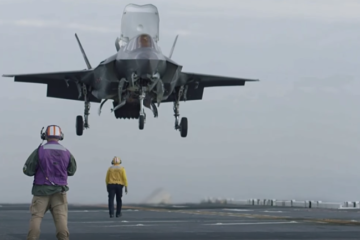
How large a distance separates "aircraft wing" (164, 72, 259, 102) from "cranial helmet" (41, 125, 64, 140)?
20.1m

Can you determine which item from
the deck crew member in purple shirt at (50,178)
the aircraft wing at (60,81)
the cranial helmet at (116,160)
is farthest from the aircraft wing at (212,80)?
the deck crew member in purple shirt at (50,178)

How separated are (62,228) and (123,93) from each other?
17139mm

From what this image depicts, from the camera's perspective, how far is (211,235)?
14406 millimetres

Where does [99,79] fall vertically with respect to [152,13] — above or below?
below

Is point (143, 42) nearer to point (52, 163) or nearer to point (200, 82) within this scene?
point (200, 82)

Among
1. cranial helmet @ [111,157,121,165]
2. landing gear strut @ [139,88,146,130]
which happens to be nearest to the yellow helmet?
cranial helmet @ [111,157,121,165]

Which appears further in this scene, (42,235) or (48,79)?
(48,79)

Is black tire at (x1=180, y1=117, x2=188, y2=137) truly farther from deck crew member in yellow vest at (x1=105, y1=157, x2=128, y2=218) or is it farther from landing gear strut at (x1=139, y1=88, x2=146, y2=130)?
deck crew member in yellow vest at (x1=105, y1=157, x2=128, y2=218)

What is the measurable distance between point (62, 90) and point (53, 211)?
23498 mm

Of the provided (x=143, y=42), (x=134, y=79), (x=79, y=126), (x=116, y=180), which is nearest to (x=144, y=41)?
(x=143, y=42)

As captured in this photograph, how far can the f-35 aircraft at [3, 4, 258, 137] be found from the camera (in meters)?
25.8

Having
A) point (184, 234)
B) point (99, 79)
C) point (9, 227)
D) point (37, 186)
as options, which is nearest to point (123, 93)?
point (99, 79)

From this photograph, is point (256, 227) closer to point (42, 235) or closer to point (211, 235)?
point (211, 235)

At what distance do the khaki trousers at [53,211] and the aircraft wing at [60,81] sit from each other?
19.6 m
